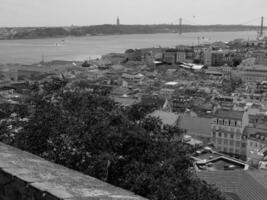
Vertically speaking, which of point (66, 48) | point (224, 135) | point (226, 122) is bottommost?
point (66, 48)

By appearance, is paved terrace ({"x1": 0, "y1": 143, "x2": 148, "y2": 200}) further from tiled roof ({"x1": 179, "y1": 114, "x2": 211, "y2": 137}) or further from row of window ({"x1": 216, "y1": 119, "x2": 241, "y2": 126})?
tiled roof ({"x1": 179, "y1": 114, "x2": 211, "y2": 137})

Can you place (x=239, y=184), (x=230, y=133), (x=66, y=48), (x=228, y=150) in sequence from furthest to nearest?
1. (x=66, y=48)
2. (x=228, y=150)
3. (x=230, y=133)
4. (x=239, y=184)

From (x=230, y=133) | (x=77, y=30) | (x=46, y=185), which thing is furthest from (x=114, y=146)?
(x=77, y=30)

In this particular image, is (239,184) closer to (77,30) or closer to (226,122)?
(226,122)

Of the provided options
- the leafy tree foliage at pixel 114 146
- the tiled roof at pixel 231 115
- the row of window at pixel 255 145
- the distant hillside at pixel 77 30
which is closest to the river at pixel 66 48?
the distant hillside at pixel 77 30

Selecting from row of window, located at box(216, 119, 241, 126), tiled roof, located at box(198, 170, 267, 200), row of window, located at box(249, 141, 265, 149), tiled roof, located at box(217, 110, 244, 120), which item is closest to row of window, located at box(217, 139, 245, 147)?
row of window, located at box(216, 119, 241, 126)

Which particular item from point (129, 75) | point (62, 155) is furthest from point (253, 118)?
point (129, 75)
